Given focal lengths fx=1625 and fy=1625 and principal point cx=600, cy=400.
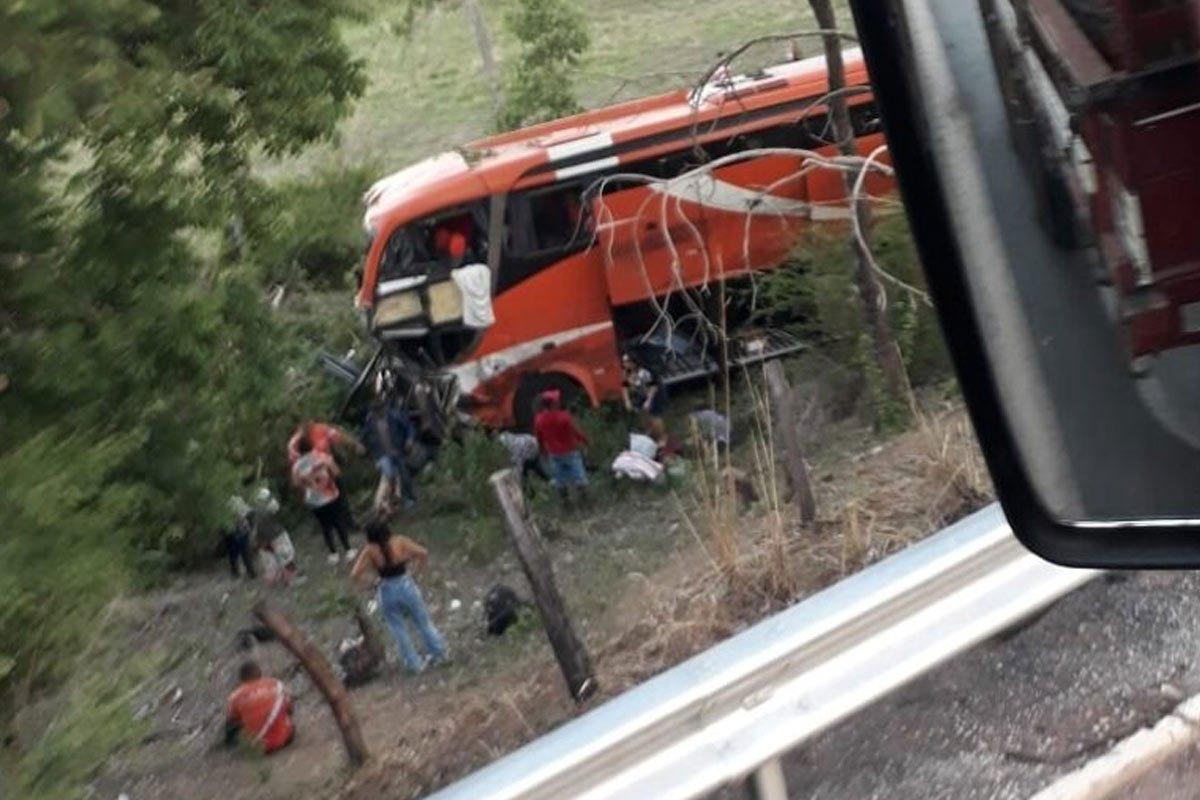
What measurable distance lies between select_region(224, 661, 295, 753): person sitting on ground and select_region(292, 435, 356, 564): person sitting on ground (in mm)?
4249

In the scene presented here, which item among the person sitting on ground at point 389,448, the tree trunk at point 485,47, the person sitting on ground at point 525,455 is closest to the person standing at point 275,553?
the person sitting on ground at point 389,448

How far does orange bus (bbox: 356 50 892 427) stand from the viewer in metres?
14.6

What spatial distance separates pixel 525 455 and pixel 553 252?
2.53m

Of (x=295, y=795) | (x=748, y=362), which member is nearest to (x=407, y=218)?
(x=748, y=362)

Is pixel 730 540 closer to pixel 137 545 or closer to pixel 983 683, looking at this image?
pixel 137 545

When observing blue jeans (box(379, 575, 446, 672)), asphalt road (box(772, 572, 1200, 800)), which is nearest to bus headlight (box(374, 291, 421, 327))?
blue jeans (box(379, 575, 446, 672))

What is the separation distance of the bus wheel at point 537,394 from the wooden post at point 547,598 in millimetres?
8619

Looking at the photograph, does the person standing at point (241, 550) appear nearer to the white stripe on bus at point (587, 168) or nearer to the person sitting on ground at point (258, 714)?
the person sitting on ground at point (258, 714)

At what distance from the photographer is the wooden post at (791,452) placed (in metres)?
8.54

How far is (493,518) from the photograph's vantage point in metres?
14.3

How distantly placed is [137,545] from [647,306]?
1208 cm

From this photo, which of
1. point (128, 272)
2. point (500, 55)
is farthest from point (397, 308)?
point (128, 272)

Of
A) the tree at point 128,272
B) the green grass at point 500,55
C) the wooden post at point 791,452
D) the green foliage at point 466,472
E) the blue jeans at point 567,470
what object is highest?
the tree at point 128,272

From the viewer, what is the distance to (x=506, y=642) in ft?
34.7
